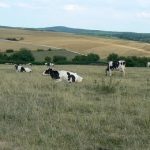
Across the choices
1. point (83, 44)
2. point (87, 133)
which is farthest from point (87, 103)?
point (83, 44)

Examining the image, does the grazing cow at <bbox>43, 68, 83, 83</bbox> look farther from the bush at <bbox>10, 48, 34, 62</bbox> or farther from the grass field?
the bush at <bbox>10, 48, 34, 62</bbox>

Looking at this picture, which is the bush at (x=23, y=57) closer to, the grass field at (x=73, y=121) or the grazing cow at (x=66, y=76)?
the grazing cow at (x=66, y=76)

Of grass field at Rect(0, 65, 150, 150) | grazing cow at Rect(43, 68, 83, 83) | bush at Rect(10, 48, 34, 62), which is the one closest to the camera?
grass field at Rect(0, 65, 150, 150)

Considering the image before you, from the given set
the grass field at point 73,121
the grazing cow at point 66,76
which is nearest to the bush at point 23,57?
the grazing cow at point 66,76

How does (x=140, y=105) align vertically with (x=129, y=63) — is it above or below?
above

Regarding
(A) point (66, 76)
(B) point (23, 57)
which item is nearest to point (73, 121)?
(A) point (66, 76)

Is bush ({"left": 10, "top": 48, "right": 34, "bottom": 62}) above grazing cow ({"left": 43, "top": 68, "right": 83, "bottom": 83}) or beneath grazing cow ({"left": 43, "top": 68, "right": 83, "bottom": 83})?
beneath

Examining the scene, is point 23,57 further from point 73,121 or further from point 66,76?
point 73,121

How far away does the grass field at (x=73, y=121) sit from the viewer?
8773 millimetres

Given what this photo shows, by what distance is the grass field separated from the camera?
8773 mm

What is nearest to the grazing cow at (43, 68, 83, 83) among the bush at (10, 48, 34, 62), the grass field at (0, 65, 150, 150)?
the grass field at (0, 65, 150, 150)

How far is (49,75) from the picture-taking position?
81.8 ft

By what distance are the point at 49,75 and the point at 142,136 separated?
15902mm

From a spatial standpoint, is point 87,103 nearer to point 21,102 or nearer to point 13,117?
point 21,102
